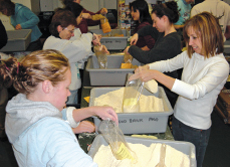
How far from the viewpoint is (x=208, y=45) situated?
1.04 metres

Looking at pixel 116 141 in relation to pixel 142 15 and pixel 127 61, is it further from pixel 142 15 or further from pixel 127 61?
pixel 142 15

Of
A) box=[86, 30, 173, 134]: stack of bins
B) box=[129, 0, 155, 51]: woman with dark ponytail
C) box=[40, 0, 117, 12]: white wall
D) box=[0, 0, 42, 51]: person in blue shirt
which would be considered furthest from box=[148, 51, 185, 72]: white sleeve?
box=[40, 0, 117, 12]: white wall

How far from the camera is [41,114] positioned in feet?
2.04

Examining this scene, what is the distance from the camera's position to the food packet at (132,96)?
3.83ft

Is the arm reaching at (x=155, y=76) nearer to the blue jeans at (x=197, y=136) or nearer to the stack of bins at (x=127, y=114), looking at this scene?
the stack of bins at (x=127, y=114)

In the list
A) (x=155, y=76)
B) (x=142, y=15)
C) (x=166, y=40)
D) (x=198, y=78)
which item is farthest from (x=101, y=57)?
(x=198, y=78)

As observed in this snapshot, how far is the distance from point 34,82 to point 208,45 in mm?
850

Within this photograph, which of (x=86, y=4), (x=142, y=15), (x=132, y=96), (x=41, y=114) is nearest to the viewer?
(x=41, y=114)

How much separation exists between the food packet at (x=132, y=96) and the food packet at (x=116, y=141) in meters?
0.25

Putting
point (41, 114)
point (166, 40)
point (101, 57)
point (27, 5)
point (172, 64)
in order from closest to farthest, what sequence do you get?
1. point (41, 114)
2. point (172, 64)
3. point (166, 40)
4. point (101, 57)
5. point (27, 5)

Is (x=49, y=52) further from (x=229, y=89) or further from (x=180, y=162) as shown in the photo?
(x=229, y=89)

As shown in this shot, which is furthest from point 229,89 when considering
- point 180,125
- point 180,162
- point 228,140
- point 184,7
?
point 180,162

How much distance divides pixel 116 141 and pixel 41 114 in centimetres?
40

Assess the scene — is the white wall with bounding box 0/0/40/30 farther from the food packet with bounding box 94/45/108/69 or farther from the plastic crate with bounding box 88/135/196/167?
the plastic crate with bounding box 88/135/196/167
